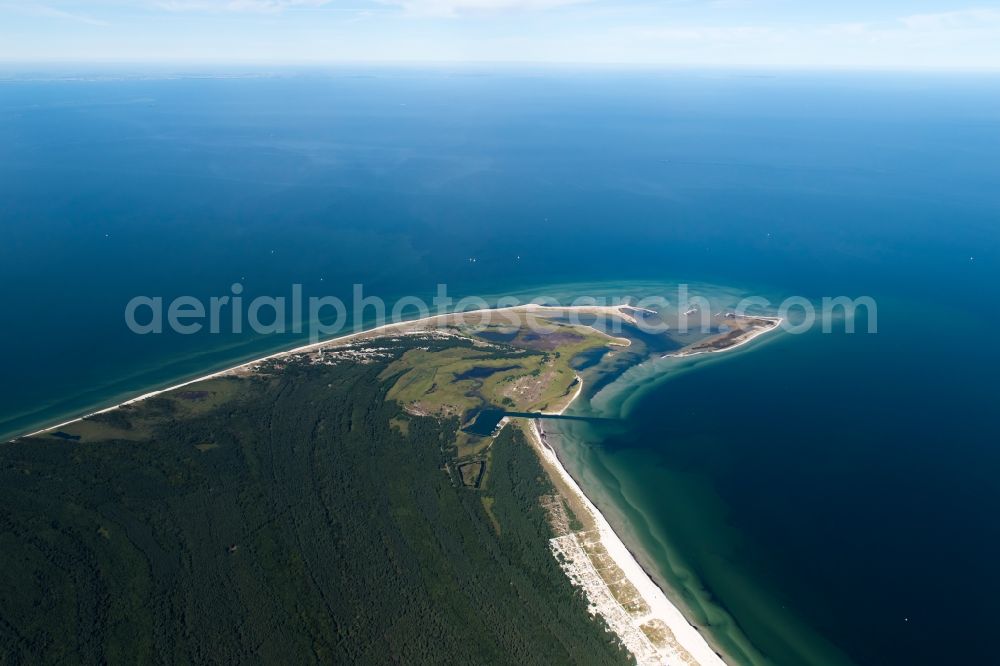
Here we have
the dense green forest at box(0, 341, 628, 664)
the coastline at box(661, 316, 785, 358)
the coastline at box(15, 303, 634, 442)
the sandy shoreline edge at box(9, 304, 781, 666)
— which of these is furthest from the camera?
the coastline at box(661, 316, 785, 358)

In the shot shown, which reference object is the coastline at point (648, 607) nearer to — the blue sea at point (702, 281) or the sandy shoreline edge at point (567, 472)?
the sandy shoreline edge at point (567, 472)

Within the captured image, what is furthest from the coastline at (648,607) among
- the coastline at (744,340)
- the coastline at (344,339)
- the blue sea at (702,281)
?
the coastline at (344,339)

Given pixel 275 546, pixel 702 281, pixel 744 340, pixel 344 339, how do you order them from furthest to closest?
pixel 702 281
pixel 744 340
pixel 344 339
pixel 275 546

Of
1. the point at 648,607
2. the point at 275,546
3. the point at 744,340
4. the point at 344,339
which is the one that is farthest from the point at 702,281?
the point at 275,546

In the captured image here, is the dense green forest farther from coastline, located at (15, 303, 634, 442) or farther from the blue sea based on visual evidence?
the blue sea

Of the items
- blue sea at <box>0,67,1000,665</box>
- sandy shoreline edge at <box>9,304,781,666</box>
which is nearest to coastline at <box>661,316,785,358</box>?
sandy shoreline edge at <box>9,304,781,666</box>

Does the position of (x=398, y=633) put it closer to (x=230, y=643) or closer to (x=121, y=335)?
(x=230, y=643)

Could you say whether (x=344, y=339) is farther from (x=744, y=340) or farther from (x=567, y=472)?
(x=744, y=340)
